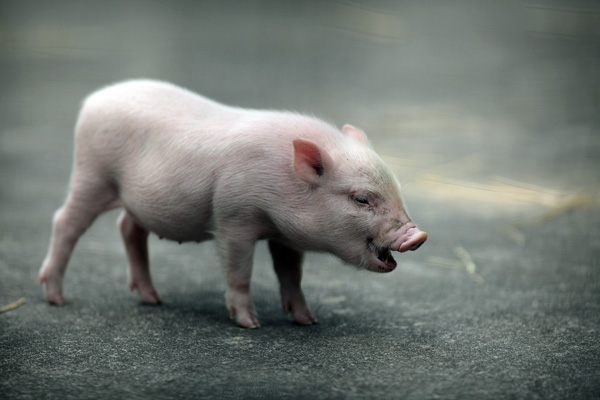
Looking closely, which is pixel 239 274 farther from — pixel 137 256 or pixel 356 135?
pixel 356 135

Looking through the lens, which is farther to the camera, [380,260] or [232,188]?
[232,188]

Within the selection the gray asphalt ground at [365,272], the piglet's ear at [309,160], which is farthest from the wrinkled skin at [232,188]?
the gray asphalt ground at [365,272]

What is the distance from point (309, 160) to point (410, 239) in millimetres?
609

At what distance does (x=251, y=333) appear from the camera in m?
3.87

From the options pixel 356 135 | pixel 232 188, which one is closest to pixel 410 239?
pixel 356 135

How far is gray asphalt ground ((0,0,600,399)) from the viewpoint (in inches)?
133

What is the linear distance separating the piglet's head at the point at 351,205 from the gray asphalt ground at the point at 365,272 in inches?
17.8

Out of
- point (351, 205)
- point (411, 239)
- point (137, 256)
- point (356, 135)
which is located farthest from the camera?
point (137, 256)

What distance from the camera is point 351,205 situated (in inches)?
146

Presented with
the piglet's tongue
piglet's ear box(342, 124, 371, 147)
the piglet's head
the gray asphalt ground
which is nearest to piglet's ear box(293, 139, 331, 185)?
the piglet's head

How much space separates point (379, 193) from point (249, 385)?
1.08m

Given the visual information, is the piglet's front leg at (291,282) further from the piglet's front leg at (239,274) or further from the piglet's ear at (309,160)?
the piglet's ear at (309,160)

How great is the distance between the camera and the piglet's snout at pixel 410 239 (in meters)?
3.50

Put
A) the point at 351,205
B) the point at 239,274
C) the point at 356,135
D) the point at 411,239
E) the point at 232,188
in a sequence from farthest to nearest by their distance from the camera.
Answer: the point at 356,135 < the point at 239,274 < the point at 232,188 < the point at 351,205 < the point at 411,239
